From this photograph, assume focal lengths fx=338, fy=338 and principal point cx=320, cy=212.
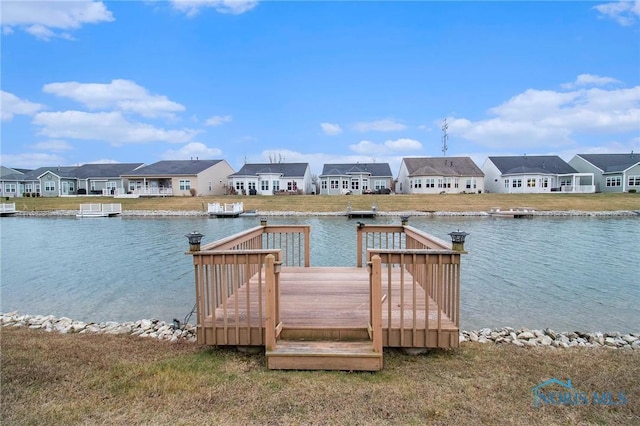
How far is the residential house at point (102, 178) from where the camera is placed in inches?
2025

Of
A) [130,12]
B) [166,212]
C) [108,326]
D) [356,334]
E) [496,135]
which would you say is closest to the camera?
[356,334]

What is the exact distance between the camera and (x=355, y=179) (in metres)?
50.1

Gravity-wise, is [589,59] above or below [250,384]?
above

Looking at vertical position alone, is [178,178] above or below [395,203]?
above

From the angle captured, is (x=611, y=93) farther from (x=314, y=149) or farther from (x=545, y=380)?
(x=314, y=149)

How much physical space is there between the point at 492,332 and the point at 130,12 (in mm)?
17353

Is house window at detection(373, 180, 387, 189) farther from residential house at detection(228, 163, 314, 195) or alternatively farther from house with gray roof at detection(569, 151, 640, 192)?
house with gray roof at detection(569, 151, 640, 192)

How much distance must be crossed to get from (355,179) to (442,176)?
12.2 meters

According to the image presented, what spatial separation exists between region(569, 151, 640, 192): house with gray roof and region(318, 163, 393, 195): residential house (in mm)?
28421

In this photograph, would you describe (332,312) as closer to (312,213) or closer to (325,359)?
(325,359)

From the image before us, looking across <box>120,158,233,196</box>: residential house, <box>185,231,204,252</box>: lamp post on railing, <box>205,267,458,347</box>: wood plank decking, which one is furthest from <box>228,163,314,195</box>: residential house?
<box>185,231,204,252</box>: lamp post on railing

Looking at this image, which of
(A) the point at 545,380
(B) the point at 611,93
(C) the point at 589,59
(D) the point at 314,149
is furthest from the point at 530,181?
(A) the point at 545,380

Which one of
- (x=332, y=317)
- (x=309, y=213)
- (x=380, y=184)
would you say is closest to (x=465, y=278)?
(x=332, y=317)

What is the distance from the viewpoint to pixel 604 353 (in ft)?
13.9
